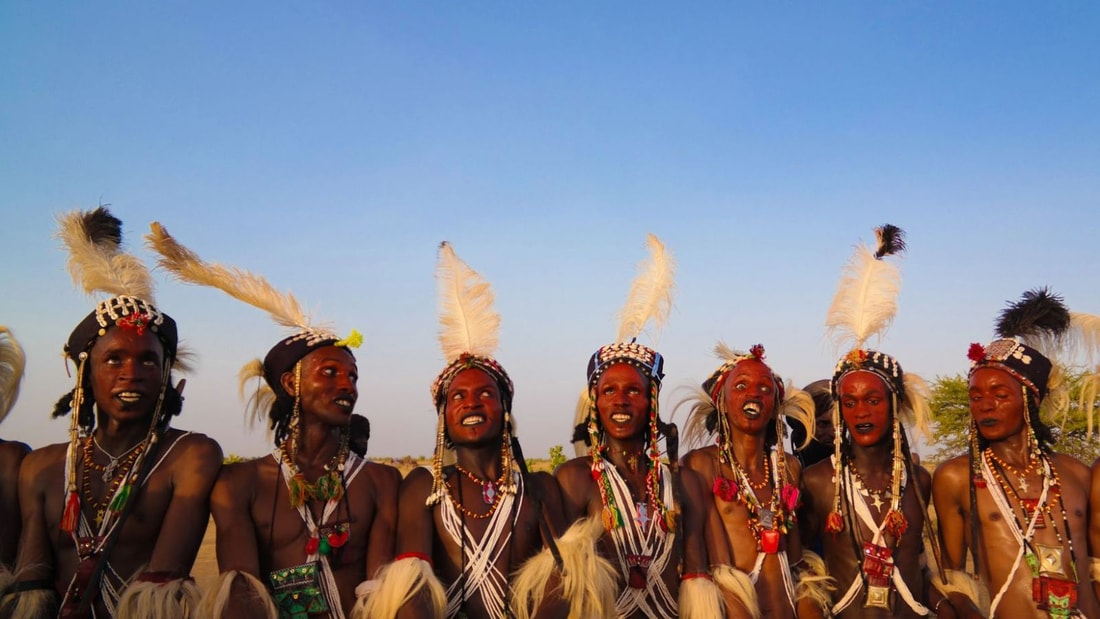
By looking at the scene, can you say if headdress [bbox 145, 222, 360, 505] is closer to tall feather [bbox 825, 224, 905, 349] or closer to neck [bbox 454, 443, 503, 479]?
neck [bbox 454, 443, 503, 479]

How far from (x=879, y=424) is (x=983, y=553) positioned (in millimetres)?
1016

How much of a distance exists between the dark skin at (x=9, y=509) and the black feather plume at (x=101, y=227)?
130 centimetres

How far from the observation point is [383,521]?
4.68m

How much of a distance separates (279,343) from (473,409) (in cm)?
122

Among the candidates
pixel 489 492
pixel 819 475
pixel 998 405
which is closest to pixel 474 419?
pixel 489 492

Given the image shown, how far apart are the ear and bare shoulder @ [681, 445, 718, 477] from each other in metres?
2.47

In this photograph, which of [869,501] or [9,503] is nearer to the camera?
[9,503]

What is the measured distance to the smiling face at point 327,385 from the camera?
190 inches

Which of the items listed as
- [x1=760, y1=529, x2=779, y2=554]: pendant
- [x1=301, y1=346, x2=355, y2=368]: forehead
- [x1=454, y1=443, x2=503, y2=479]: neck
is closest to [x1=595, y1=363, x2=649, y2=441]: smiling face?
[x1=454, y1=443, x2=503, y2=479]: neck

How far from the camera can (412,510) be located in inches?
184

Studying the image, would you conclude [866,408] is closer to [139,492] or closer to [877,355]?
[877,355]

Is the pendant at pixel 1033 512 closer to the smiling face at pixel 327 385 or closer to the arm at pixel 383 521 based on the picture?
the arm at pixel 383 521

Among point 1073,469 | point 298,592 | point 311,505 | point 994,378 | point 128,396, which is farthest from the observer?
point 994,378

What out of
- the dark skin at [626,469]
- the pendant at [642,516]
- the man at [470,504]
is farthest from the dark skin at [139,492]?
the pendant at [642,516]
